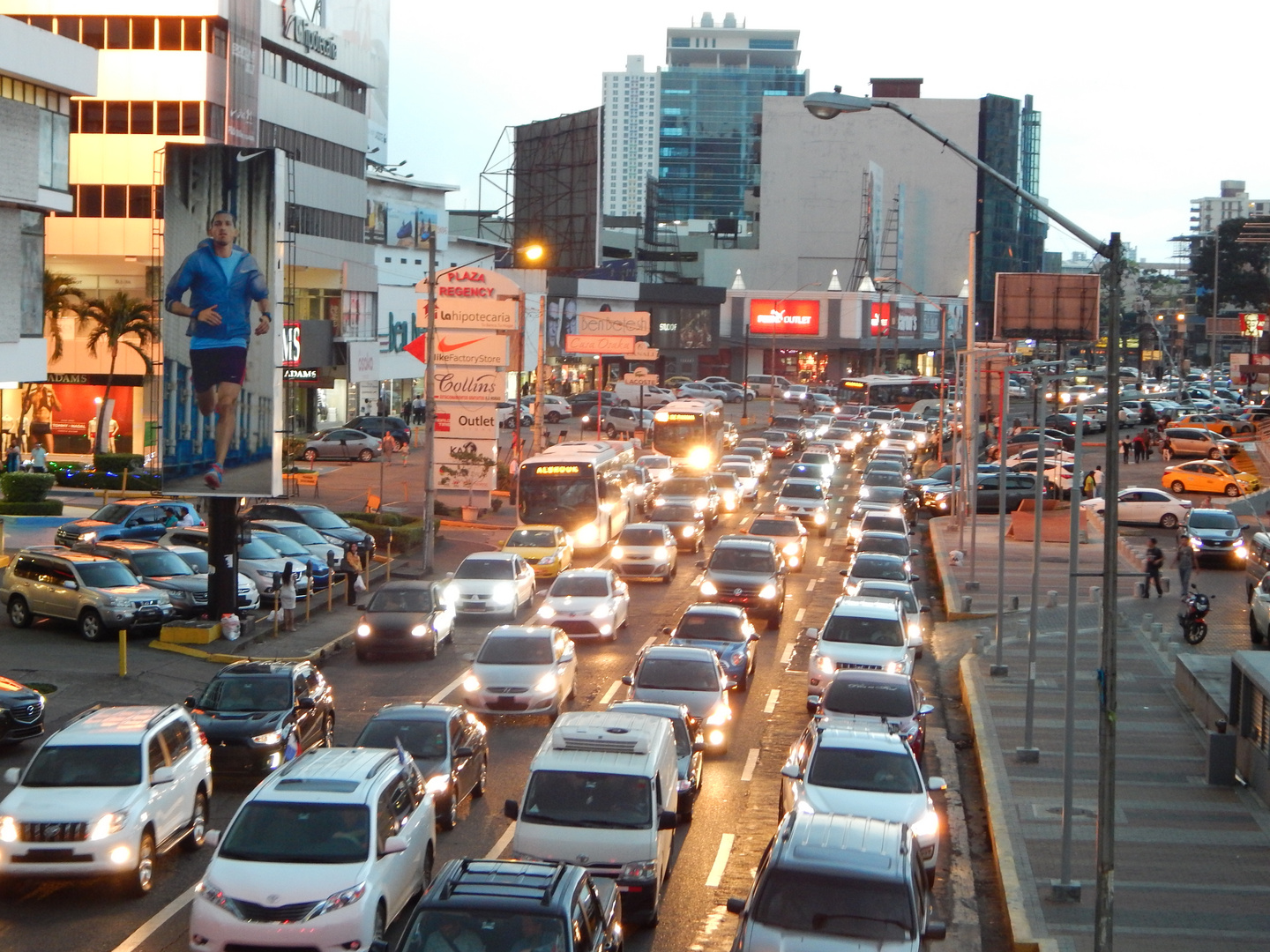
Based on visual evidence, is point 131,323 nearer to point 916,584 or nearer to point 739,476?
point 739,476

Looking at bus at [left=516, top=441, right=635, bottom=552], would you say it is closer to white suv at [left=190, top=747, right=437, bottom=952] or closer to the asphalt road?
the asphalt road

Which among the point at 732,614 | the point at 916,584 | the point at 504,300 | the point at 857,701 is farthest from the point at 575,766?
the point at 504,300

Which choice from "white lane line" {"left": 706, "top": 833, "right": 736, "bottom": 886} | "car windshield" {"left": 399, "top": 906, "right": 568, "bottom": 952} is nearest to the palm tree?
"white lane line" {"left": 706, "top": 833, "right": 736, "bottom": 886}

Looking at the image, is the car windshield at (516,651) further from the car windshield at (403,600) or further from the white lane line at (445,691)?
the car windshield at (403,600)

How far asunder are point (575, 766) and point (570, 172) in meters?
67.7

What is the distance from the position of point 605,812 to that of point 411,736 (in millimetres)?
4009

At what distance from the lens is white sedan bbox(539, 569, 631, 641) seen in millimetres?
29391

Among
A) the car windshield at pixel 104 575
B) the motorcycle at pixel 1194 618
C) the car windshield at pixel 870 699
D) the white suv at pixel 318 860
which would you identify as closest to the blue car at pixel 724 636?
the car windshield at pixel 870 699

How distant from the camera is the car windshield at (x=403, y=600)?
28.4 metres

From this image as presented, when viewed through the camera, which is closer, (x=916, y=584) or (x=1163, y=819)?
(x=1163, y=819)

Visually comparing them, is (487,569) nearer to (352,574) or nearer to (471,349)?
(352,574)

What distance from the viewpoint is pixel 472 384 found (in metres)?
48.4

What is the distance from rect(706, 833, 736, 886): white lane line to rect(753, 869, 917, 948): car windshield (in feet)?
13.9

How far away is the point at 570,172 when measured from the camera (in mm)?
79562
